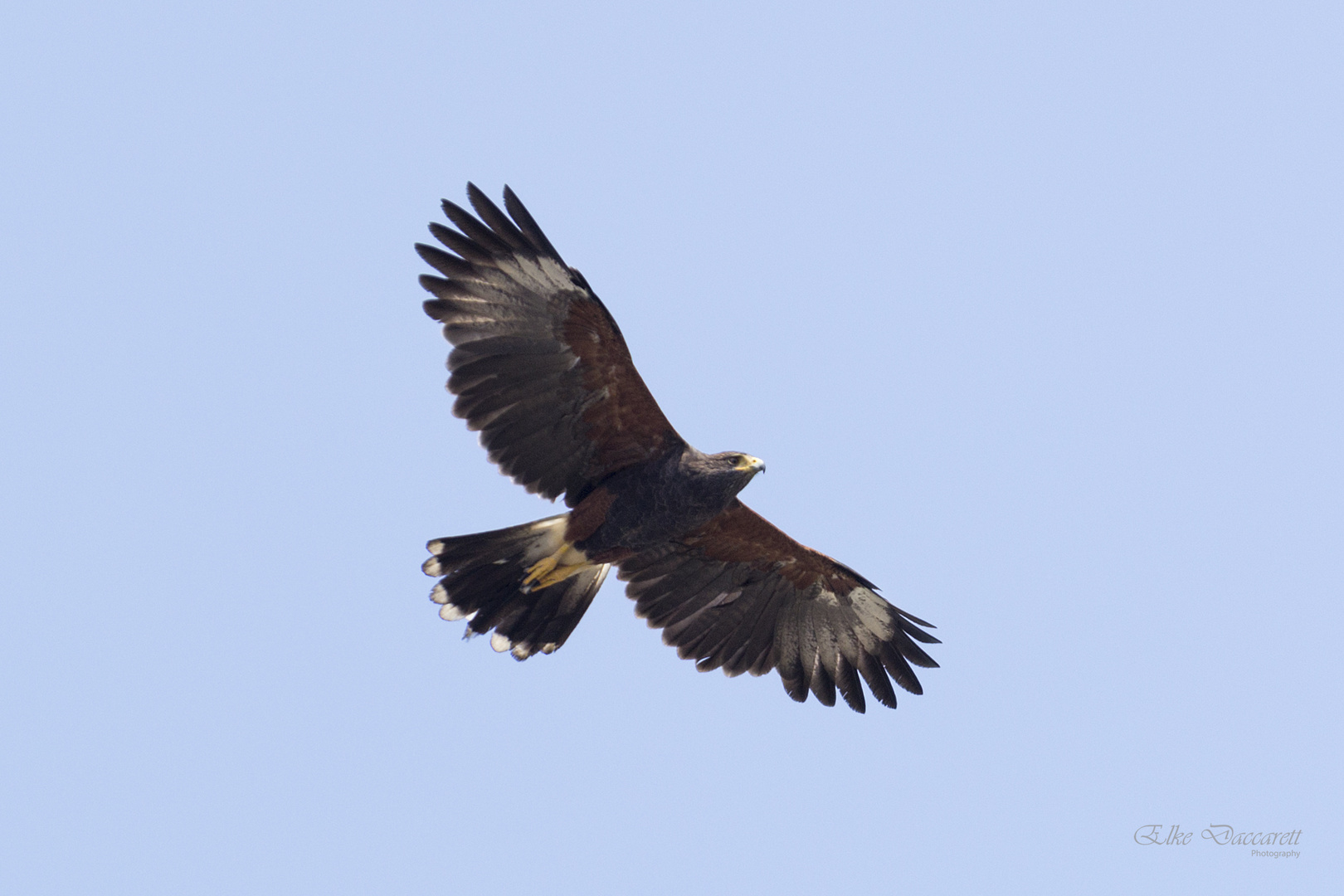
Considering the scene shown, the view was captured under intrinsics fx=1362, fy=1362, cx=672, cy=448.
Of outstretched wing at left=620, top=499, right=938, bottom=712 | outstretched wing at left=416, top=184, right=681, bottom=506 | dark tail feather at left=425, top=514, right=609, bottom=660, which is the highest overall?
outstretched wing at left=416, top=184, right=681, bottom=506

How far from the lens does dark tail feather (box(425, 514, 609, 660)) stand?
37.4ft

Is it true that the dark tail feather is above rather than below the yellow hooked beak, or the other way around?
below

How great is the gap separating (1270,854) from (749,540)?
5383mm

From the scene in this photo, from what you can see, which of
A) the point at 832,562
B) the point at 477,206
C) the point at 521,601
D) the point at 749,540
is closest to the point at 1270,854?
the point at 832,562

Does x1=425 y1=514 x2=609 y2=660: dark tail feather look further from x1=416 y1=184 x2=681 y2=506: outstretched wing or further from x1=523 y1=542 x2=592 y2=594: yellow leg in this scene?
x1=416 y1=184 x2=681 y2=506: outstretched wing

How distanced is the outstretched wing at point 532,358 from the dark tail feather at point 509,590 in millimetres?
477

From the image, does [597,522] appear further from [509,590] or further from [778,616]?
[778,616]

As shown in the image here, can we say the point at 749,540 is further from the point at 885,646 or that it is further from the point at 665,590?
the point at 885,646

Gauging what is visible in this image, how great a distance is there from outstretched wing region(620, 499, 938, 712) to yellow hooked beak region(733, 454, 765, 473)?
1236 mm

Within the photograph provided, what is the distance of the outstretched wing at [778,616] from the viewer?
12.1 m

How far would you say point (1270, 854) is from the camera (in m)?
12.0

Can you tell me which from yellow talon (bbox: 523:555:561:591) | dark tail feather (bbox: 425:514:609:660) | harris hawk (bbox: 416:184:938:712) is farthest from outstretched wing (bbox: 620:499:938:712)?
yellow talon (bbox: 523:555:561:591)

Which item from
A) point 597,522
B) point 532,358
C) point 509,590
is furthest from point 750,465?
point 509,590

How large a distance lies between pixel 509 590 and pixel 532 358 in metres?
2.06
